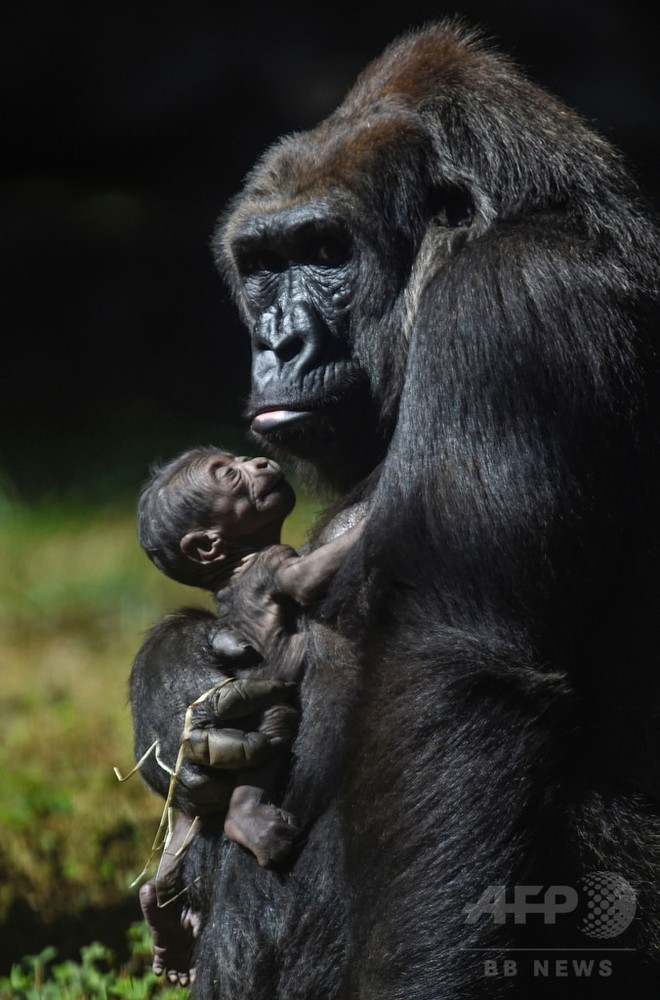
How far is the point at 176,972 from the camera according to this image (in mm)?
4480

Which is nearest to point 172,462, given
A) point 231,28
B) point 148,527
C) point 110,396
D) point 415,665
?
point 148,527

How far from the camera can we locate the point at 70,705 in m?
7.75

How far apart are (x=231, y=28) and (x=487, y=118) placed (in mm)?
8306

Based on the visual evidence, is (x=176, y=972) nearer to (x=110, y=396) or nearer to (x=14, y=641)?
(x=14, y=641)

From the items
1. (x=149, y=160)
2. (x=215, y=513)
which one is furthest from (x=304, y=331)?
(x=149, y=160)

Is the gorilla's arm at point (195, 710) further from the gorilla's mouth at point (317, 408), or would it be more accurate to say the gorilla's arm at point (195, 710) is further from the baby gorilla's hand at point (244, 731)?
the gorilla's mouth at point (317, 408)

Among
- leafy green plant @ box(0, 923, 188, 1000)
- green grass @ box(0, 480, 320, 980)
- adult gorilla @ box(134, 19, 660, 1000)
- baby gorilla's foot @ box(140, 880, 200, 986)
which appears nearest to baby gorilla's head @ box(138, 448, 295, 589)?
adult gorilla @ box(134, 19, 660, 1000)

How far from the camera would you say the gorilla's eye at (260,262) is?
4.54 metres

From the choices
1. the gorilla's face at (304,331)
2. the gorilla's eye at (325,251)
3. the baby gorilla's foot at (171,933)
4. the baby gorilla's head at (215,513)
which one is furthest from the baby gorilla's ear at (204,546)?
the baby gorilla's foot at (171,933)

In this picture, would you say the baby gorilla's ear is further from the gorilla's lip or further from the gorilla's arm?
the gorilla's lip

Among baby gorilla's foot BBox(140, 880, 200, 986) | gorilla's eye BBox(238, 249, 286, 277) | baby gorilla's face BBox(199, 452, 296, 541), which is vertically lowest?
baby gorilla's foot BBox(140, 880, 200, 986)

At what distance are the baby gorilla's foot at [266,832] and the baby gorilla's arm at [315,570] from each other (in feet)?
2.00

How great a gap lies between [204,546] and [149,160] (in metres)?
9.10

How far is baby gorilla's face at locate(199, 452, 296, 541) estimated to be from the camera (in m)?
4.47
